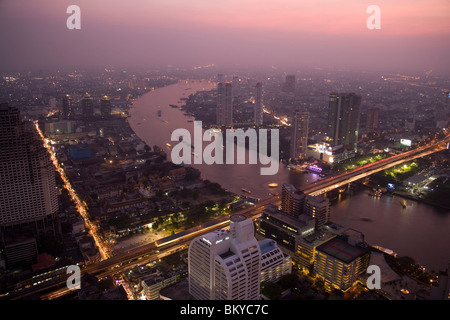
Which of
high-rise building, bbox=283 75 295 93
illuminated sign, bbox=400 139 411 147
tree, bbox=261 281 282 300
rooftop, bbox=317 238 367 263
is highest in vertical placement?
high-rise building, bbox=283 75 295 93

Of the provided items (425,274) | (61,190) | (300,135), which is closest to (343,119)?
(300,135)

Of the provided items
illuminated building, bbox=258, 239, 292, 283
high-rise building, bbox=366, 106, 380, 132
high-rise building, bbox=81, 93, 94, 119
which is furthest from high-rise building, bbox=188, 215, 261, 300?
high-rise building, bbox=81, 93, 94, 119

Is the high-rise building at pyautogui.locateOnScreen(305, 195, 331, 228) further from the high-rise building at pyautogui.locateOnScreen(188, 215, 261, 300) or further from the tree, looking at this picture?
the high-rise building at pyautogui.locateOnScreen(188, 215, 261, 300)

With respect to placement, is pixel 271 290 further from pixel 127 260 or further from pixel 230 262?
pixel 127 260

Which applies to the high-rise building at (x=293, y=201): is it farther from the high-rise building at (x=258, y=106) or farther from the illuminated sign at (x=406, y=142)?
the high-rise building at (x=258, y=106)

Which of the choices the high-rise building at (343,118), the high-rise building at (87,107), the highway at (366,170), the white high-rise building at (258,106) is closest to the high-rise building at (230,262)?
the highway at (366,170)

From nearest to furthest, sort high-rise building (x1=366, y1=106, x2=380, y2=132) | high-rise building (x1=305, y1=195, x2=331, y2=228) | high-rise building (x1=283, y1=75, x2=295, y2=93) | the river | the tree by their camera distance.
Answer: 1. the tree
2. the river
3. high-rise building (x1=305, y1=195, x2=331, y2=228)
4. high-rise building (x1=366, y1=106, x2=380, y2=132)
5. high-rise building (x1=283, y1=75, x2=295, y2=93)
